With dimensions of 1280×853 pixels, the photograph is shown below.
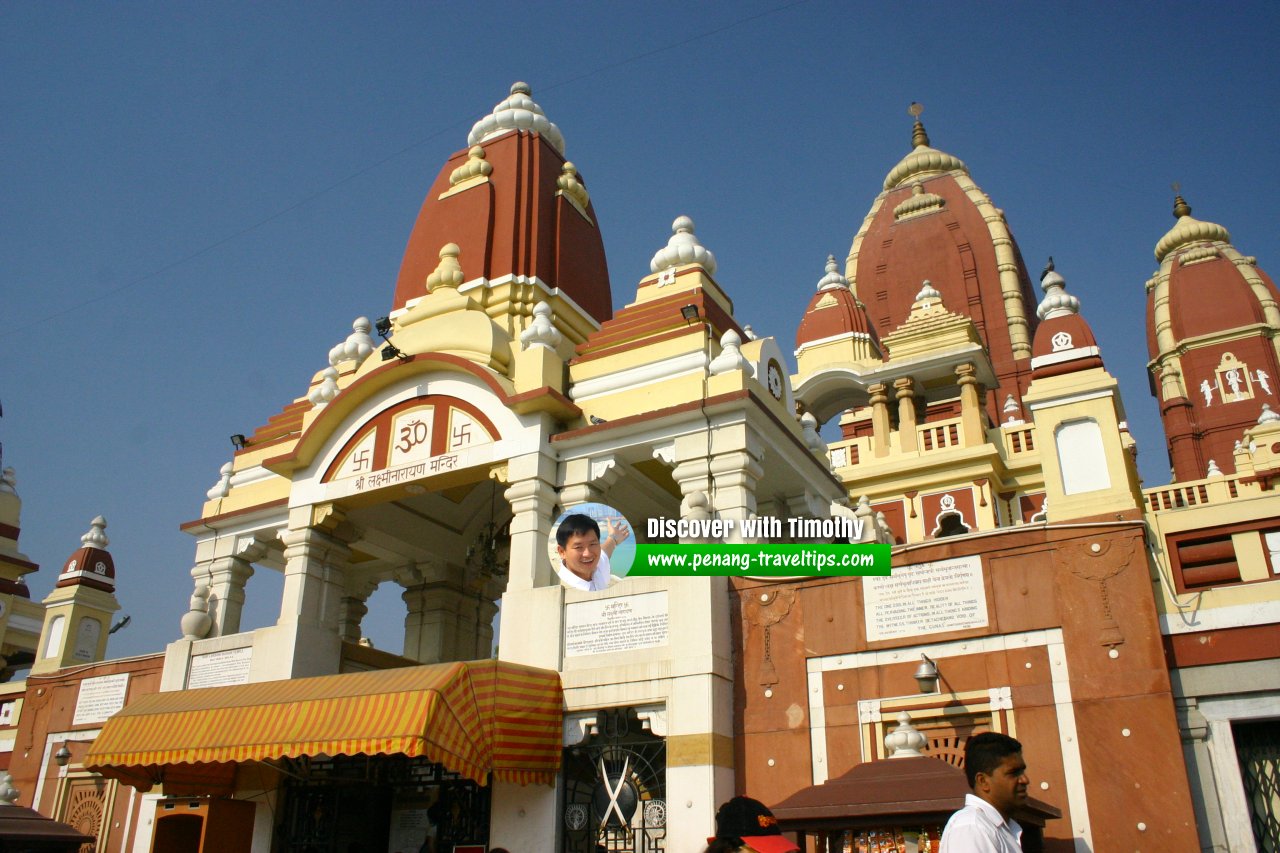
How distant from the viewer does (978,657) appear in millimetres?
10391

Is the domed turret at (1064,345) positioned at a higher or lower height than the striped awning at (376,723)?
higher

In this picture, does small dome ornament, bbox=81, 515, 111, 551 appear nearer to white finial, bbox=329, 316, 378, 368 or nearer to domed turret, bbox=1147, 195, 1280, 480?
white finial, bbox=329, 316, 378, 368

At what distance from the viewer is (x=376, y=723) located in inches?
413

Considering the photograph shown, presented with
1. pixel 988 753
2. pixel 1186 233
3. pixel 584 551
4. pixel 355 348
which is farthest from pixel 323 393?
pixel 1186 233

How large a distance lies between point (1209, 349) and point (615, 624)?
2872 cm

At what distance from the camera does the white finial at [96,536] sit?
66.6ft

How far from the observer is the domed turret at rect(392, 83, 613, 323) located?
17.5 meters

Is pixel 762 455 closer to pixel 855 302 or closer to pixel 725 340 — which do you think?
pixel 725 340

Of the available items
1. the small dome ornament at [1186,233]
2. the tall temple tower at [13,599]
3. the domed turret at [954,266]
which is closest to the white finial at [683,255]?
the domed turret at [954,266]

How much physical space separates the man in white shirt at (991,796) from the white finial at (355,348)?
13813mm

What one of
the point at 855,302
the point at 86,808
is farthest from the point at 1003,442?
the point at 86,808

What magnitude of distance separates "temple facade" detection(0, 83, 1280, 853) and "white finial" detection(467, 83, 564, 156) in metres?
0.10

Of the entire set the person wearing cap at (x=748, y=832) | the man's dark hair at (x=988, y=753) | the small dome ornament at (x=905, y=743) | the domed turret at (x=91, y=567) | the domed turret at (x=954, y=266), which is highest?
the domed turret at (x=954, y=266)

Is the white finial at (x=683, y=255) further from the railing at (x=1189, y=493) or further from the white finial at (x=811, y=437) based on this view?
the railing at (x=1189, y=493)
